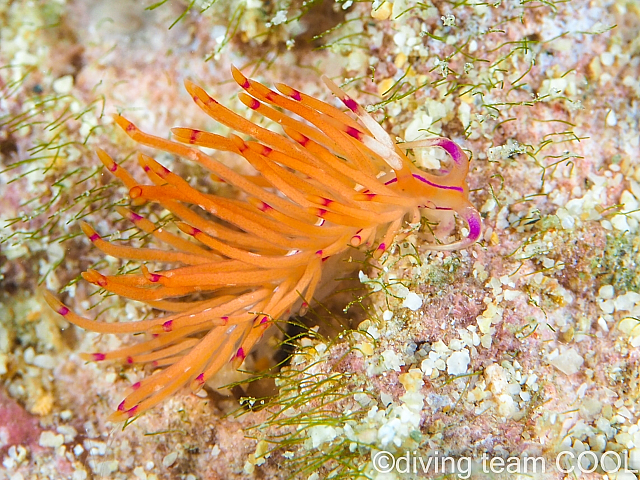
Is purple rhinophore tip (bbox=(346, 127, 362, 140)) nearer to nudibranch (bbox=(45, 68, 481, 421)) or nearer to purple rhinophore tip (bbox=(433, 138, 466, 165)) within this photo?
nudibranch (bbox=(45, 68, 481, 421))

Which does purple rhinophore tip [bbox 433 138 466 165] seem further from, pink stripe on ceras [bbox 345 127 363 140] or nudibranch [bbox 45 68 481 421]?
pink stripe on ceras [bbox 345 127 363 140]

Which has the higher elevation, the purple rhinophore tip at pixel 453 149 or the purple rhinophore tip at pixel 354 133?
the purple rhinophore tip at pixel 354 133

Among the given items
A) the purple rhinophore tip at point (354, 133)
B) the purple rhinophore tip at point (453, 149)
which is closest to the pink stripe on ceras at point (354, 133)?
the purple rhinophore tip at point (354, 133)

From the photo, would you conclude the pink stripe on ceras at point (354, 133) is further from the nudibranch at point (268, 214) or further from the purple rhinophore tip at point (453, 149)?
the purple rhinophore tip at point (453, 149)

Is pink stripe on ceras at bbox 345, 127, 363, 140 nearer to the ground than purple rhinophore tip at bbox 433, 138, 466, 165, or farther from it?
farther from it

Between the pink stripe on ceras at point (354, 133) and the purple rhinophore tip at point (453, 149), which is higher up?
the pink stripe on ceras at point (354, 133)

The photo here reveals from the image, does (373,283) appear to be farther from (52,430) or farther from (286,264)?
(52,430)

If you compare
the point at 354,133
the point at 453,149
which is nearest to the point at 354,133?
the point at 354,133

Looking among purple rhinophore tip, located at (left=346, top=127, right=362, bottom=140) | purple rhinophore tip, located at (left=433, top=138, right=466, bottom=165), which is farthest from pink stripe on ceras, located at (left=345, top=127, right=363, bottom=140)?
purple rhinophore tip, located at (left=433, top=138, right=466, bottom=165)

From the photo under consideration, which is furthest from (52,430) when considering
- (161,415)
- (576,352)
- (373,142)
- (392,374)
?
(576,352)
